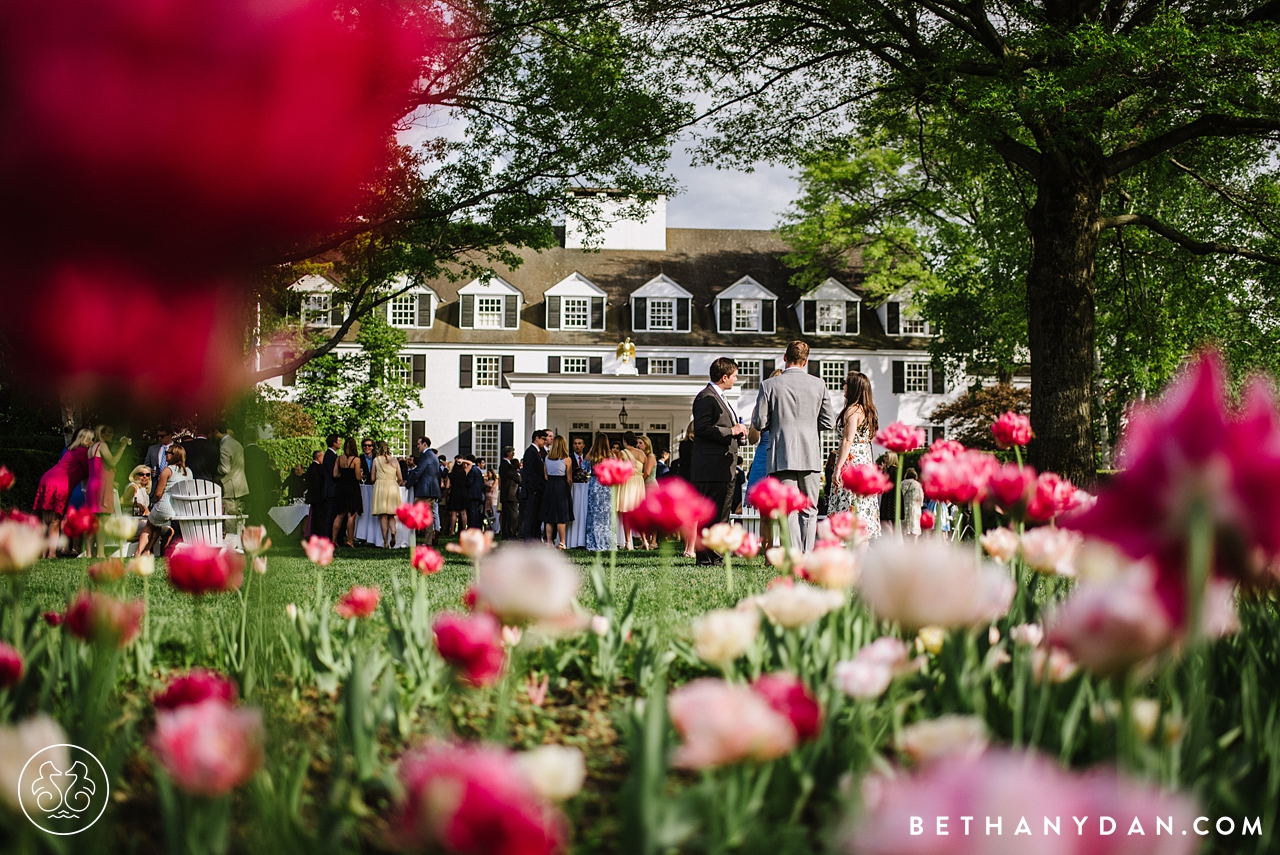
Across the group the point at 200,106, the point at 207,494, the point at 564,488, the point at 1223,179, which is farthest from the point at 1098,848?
the point at 1223,179

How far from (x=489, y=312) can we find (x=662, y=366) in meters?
7.44

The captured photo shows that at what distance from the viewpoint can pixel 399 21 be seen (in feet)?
2.04

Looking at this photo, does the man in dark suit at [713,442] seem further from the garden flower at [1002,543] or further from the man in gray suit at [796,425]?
the garden flower at [1002,543]

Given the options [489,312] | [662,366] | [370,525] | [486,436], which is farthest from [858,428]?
[489,312]

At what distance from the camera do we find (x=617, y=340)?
37906mm

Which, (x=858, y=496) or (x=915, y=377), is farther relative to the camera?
(x=915, y=377)

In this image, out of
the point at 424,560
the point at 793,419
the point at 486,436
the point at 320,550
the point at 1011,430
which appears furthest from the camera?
the point at 486,436

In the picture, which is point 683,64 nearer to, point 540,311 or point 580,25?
point 580,25

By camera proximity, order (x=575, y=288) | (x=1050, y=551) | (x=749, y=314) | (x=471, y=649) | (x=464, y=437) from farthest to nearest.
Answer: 1. (x=749, y=314)
2. (x=575, y=288)
3. (x=464, y=437)
4. (x=1050, y=551)
5. (x=471, y=649)

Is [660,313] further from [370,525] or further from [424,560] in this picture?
[424,560]

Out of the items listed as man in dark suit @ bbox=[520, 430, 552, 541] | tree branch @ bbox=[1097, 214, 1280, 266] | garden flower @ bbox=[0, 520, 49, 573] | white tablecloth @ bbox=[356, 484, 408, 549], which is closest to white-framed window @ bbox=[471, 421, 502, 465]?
white tablecloth @ bbox=[356, 484, 408, 549]

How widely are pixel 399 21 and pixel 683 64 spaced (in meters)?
11.1

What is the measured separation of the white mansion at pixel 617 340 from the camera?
3688 centimetres

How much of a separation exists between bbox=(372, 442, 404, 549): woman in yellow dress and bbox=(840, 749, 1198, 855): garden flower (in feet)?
42.7
